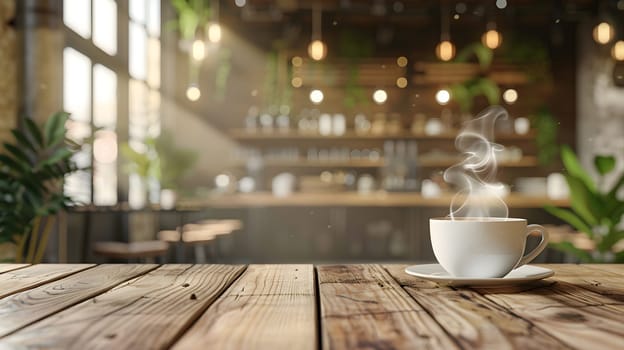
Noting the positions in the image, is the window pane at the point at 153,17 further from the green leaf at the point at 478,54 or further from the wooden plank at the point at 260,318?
the wooden plank at the point at 260,318

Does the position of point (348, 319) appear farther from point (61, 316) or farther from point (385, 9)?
point (385, 9)

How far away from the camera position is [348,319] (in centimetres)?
60

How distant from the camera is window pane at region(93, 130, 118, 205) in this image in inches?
204

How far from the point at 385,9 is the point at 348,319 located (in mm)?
6312

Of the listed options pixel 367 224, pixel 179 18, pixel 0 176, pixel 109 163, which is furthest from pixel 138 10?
pixel 0 176

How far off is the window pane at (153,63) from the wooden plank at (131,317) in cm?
636

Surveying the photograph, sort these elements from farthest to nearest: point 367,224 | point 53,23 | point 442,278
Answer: point 367,224
point 53,23
point 442,278

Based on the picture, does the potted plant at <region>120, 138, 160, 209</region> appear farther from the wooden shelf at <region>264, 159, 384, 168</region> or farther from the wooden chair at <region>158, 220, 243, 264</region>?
the wooden shelf at <region>264, 159, 384, 168</region>

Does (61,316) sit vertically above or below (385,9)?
below

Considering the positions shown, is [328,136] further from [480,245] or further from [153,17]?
[480,245]

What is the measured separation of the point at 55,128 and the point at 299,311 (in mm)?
2533

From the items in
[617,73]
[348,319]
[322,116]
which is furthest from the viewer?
[322,116]

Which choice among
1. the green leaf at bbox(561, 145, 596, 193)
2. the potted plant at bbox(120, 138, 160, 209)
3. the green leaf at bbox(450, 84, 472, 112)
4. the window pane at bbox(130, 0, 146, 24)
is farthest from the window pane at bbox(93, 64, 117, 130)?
the green leaf at bbox(450, 84, 472, 112)

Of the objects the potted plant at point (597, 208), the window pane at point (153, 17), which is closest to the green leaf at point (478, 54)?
the window pane at point (153, 17)
